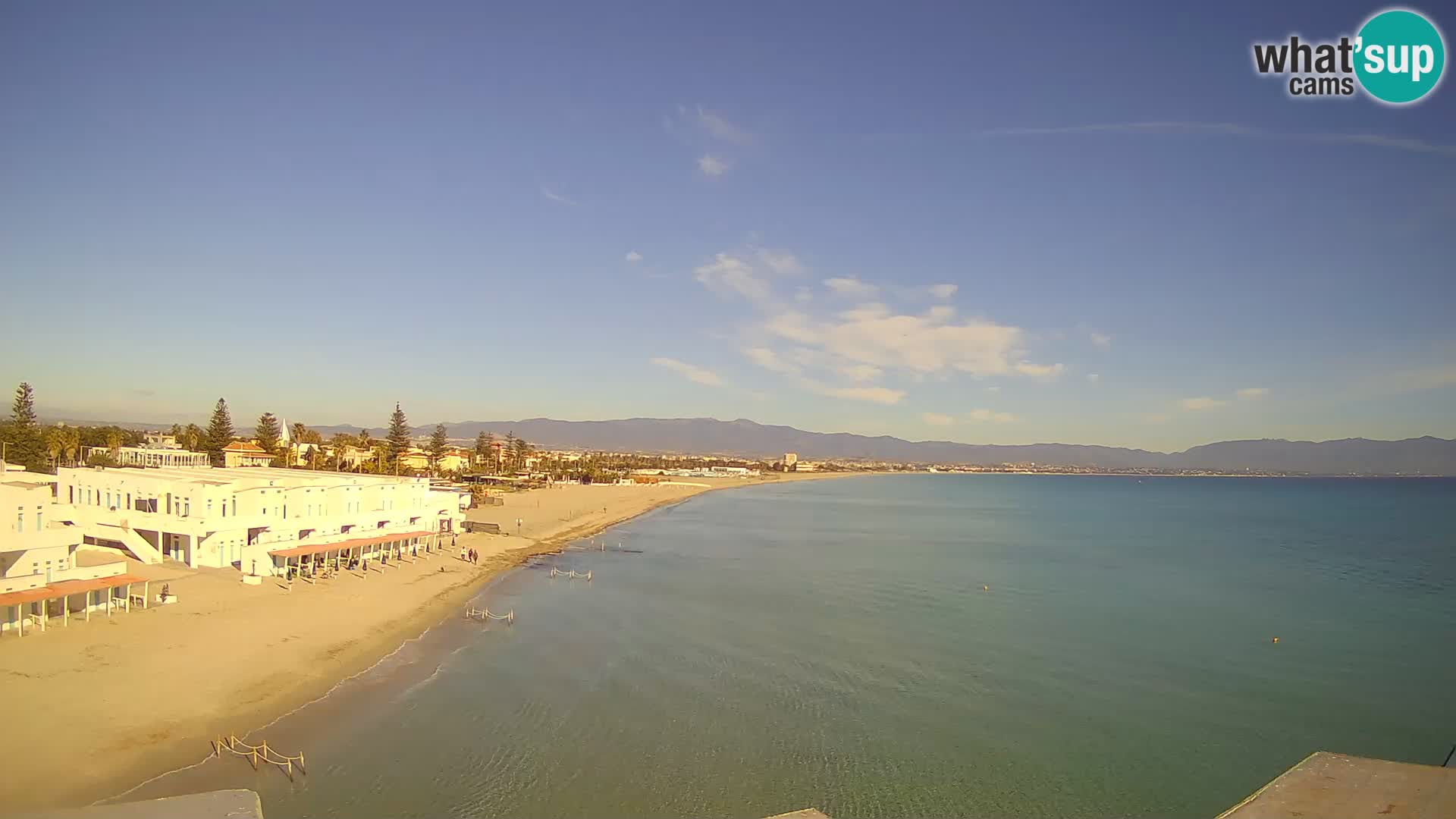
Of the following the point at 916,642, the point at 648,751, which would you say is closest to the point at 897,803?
the point at 648,751

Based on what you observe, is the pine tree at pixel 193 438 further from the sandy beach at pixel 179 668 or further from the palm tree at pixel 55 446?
the sandy beach at pixel 179 668

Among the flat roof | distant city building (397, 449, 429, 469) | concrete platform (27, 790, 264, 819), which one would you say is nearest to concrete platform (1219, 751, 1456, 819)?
concrete platform (27, 790, 264, 819)

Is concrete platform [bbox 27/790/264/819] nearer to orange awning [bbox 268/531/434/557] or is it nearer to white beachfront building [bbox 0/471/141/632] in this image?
white beachfront building [bbox 0/471/141/632]

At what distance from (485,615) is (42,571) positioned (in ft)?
42.1

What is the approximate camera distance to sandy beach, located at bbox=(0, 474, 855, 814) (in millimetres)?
14219

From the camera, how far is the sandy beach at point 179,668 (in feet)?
46.6

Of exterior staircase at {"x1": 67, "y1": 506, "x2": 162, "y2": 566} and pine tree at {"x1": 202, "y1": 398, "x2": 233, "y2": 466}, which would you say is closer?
exterior staircase at {"x1": 67, "y1": 506, "x2": 162, "y2": 566}

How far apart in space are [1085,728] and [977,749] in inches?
142

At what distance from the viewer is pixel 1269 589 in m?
41.1

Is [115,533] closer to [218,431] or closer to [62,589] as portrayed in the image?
[62,589]

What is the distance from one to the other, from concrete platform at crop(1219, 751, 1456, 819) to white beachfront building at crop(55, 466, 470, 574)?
3055 cm

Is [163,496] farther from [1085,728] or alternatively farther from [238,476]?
[1085,728]

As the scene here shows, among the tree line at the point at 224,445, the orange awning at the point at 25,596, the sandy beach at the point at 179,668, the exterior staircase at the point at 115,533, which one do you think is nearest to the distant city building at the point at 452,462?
the tree line at the point at 224,445

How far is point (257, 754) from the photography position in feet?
50.1
